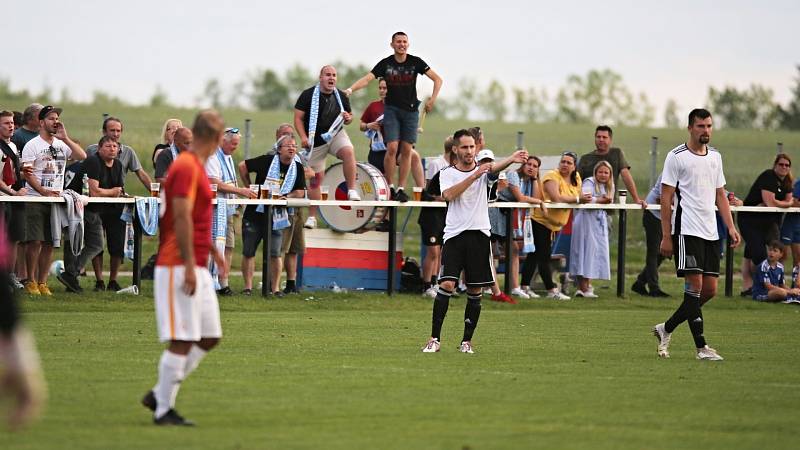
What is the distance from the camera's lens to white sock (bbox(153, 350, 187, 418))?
922 cm

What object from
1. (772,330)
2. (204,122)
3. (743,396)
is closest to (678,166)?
(743,396)

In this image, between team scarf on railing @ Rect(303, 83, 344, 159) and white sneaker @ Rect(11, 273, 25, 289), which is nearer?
white sneaker @ Rect(11, 273, 25, 289)

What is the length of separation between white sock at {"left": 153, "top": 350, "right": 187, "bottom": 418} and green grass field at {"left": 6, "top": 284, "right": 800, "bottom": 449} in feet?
0.64

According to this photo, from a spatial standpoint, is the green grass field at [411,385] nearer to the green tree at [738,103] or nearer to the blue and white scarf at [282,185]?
the blue and white scarf at [282,185]

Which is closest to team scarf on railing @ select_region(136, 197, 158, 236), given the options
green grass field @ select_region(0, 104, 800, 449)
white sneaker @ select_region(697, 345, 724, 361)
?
green grass field @ select_region(0, 104, 800, 449)

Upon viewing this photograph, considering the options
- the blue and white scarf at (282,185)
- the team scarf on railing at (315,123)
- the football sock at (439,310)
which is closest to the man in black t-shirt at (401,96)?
the team scarf on railing at (315,123)

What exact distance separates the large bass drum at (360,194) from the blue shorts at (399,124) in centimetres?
64

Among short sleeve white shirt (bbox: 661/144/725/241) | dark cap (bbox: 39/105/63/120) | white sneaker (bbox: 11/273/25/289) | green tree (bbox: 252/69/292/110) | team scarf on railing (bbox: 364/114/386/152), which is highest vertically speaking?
green tree (bbox: 252/69/292/110)

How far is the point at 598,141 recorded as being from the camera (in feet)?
76.6

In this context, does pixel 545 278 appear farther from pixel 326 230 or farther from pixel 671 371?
pixel 671 371

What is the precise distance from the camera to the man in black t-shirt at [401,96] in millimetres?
21266

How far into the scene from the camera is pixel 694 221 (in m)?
13.9

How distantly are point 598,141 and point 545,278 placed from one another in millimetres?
2739

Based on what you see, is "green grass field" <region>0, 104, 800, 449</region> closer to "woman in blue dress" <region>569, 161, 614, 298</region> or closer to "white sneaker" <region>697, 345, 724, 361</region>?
"white sneaker" <region>697, 345, 724, 361</region>
